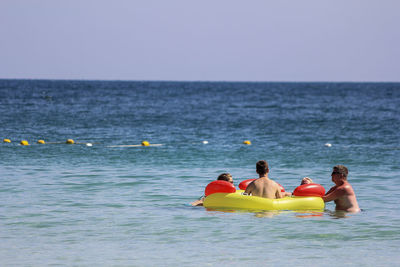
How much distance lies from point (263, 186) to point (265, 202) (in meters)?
0.29

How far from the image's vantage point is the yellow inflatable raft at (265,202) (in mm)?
10828

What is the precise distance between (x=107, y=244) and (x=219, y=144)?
1776 centimetres

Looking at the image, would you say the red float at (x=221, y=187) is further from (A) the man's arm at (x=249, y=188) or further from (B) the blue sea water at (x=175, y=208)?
(B) the blue sea water at (x=175, y=208)

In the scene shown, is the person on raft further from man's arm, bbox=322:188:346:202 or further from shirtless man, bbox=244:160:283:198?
man's arm, bbox=322:188:346:202

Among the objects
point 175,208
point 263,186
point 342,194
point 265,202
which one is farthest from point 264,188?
point 175,208

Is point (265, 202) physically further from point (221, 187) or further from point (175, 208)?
point (175, 208)

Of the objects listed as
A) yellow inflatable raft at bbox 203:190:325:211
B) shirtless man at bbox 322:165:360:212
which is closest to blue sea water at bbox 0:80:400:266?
yellow inflatable raft at bbox 203:190:325:211

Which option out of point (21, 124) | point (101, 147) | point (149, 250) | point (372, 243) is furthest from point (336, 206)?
point (21, 124)

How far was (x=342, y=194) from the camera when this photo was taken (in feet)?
36.1

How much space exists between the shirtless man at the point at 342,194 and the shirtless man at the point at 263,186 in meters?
0.96

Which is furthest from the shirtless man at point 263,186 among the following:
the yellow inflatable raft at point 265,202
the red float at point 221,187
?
the red float at point 221,187

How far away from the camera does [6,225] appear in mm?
10000

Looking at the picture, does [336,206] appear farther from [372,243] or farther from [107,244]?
[107,244]

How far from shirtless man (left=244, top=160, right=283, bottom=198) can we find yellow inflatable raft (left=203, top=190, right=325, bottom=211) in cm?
15
